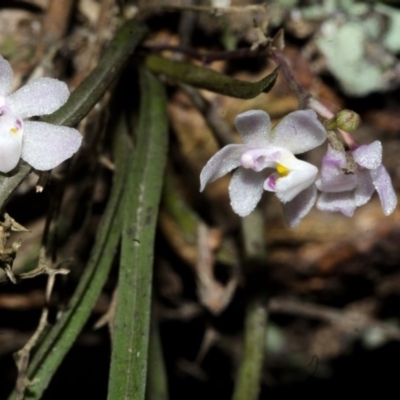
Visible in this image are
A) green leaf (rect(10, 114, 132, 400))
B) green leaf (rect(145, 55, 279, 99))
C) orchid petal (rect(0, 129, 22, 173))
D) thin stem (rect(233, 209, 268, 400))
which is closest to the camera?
orchid petal (rect(0, 129, 22, 173))

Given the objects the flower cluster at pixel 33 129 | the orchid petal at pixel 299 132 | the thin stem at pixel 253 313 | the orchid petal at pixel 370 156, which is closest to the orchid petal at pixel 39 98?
the flower cluster at pixel 33 129

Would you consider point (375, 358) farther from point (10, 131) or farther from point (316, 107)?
point (10, 131)

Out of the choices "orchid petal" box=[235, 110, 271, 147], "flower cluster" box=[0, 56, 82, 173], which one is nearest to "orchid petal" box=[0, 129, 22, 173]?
"flower cluster" box=[0, 56, 82, 173]

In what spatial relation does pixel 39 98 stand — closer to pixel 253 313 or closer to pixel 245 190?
pixel 245 190

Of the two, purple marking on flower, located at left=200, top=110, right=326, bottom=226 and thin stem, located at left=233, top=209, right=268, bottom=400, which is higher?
purple marking on flower, located at left=200, top=110, right=326, bottom=226

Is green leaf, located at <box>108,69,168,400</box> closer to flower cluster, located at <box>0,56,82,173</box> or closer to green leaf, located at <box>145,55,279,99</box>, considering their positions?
green leaf, located at <box>145,55,279,99</box>

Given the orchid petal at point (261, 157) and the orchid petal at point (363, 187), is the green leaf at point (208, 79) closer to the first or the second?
the orchid petal at point (261, 157)

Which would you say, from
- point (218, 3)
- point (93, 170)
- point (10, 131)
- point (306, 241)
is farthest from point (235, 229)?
point (10, 131)

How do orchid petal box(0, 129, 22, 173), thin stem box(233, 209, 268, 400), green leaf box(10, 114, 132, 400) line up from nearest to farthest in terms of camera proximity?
orchid petal box(0, 129, 22, 173), green leaf box(10, 114, 132, 400), thin stem box(233, 209, 268, 400)
